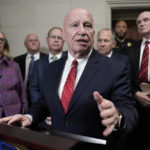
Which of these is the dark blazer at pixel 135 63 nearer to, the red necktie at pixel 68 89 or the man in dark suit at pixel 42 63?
the man in dark suit at pixel 42 63

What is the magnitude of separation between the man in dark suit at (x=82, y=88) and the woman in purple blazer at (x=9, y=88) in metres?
0.74

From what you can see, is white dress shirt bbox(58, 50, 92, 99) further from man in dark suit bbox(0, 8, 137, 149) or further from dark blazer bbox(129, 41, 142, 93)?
dark blazer bbox(129, 41, 142, 93)

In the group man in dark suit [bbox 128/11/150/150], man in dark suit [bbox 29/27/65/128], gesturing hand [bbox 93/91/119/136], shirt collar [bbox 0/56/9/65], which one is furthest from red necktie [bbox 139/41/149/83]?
gesturing hand [bbox 93/91/119/136]

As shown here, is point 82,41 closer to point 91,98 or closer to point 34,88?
point 91,98

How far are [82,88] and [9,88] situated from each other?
1.08 m

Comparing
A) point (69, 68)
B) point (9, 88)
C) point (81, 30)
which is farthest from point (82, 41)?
point (9, 88)

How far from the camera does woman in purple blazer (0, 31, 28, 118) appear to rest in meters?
1.76

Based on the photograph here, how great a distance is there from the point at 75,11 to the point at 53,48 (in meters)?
1.31

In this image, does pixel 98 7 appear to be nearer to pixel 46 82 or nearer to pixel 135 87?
pixel 135 87

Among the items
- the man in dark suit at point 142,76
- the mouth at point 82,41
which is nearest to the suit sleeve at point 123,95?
the mouth at point 82,41

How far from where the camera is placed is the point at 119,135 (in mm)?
728

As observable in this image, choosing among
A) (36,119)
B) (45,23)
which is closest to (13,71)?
(36,119)

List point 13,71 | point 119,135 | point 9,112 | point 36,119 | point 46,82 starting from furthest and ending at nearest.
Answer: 1. point 13,71
2. point 9,112
3. point 46,82
4. point 36,119
5. point 119,135

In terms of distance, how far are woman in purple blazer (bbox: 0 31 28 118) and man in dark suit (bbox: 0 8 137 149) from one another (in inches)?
29.3
